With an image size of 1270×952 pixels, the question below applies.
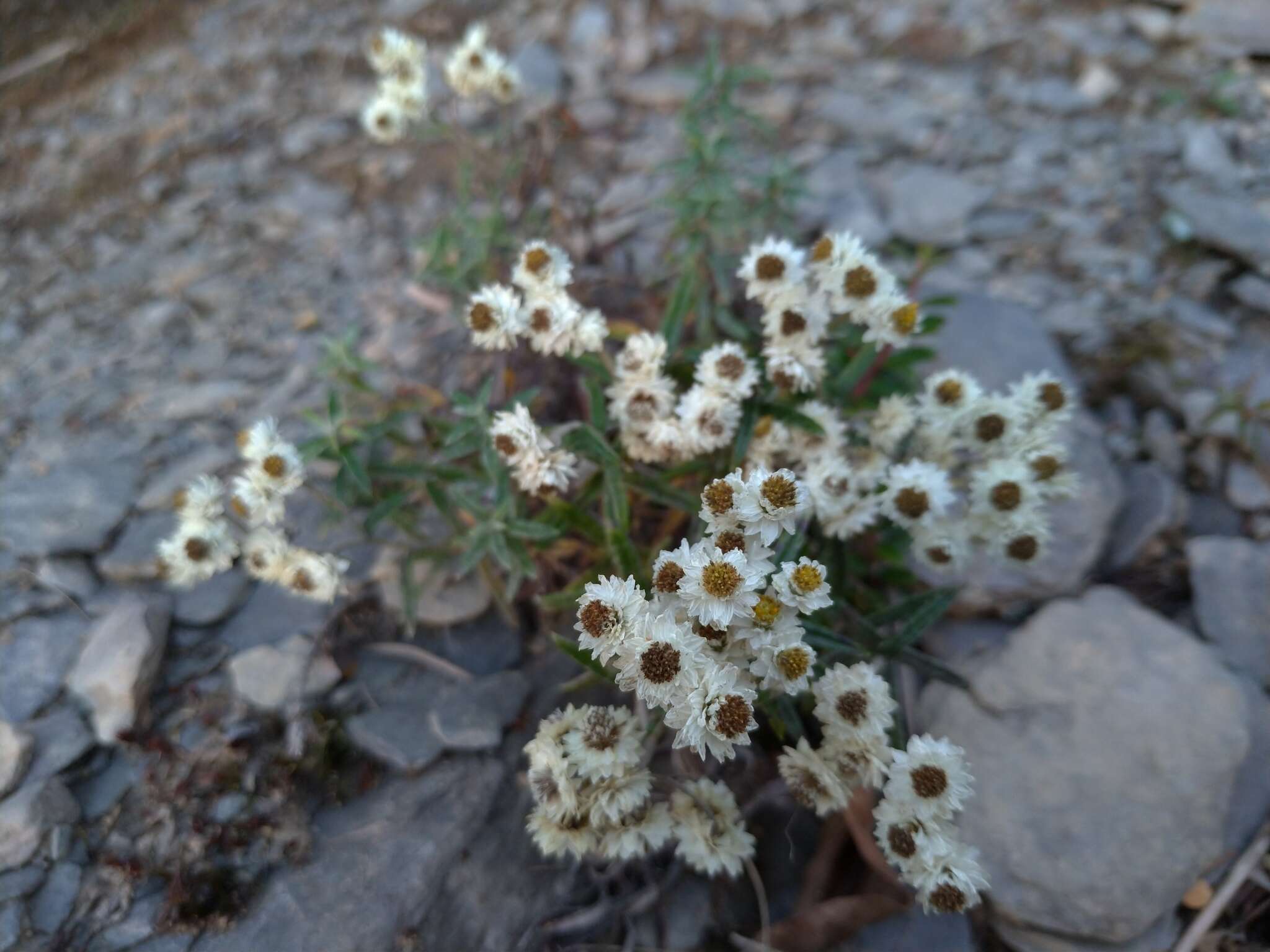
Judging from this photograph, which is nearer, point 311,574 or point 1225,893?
point 1225,893

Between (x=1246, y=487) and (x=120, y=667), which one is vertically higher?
(x=1246, y=487)

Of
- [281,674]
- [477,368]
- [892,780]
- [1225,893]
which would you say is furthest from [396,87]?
[1225,893]

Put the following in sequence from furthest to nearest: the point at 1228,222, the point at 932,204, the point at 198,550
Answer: the point at 932,204 < the point at 1228,222 < the point at 198,550

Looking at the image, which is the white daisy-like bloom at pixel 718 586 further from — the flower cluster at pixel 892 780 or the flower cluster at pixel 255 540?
the flower cluster at pixel 255 540

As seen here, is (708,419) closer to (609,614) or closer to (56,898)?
(609,614)

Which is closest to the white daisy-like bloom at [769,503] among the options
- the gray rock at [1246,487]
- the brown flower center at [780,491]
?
the brown flower center at [780,491]

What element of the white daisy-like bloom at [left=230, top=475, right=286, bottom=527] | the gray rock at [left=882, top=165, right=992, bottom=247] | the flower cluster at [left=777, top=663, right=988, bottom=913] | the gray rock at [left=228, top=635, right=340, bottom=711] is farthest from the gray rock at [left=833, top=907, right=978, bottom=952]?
the gray rock at [left=882, top=165, right=992, bottom=247]
